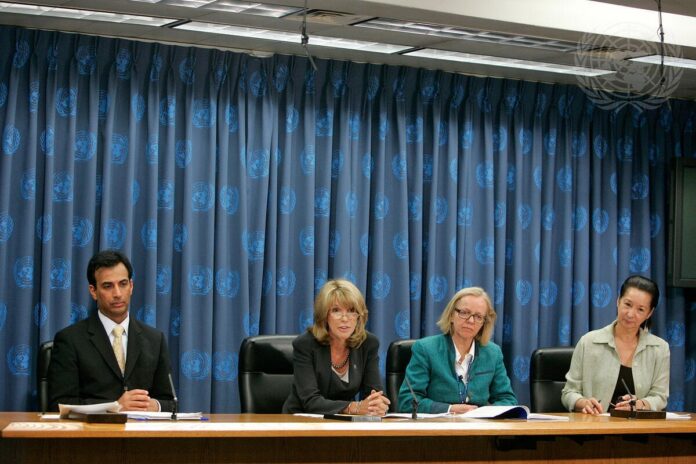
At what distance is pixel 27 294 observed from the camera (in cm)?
561

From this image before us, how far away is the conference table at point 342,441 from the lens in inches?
140

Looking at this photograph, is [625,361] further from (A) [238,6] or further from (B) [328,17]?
(A) [238,6]

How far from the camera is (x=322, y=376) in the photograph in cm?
488

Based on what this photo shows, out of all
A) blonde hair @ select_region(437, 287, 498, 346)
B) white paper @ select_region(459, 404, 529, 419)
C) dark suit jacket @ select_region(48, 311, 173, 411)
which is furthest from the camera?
blonde hair @ select_region(437, 287, 498, 346)

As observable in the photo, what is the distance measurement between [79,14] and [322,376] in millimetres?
2087

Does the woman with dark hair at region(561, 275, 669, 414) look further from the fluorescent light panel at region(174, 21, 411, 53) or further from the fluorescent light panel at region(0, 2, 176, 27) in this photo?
the fluorescent light panel at region(0, 2, 176, 27)

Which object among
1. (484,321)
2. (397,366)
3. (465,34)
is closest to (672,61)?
(465,34)

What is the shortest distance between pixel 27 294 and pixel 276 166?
1494 mm

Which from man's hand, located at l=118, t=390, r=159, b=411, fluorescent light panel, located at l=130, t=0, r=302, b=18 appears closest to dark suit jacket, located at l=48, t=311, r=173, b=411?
man's hand, located at l=118, t=390, r=159, b=411

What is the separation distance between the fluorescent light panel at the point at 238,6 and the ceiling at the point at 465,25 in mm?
55

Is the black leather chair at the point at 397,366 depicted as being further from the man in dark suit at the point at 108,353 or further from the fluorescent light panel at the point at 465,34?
the fluorescent light panel at the point at 465,34

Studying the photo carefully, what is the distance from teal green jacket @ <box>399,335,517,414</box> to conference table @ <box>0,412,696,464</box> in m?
0.62

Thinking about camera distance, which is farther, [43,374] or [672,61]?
[672,61]

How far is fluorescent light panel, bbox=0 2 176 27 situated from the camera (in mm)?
5254
